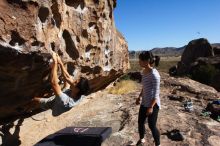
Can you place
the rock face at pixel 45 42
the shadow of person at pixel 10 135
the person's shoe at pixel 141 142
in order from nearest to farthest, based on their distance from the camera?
the rock face at pixel 45 42 → the person's shoe at pixel 141 142 → the shadow of person at pixel 10 135

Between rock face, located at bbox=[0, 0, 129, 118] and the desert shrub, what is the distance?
18066 millimetres

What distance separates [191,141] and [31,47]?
3.58 metres

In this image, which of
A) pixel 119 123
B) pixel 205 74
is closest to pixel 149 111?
pixel 119 123

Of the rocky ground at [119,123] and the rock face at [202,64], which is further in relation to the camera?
the rock face at [202,64]

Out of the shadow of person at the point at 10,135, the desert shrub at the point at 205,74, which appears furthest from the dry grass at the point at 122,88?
the desert shrub at the point at 205,74

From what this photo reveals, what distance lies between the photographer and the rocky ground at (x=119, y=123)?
25.1 feet

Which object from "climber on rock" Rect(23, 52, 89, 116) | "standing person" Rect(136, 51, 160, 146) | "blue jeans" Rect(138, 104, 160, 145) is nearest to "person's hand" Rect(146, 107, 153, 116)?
"standing person" Rect(136, 51, 160, 146)

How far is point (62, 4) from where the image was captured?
23.1 feet

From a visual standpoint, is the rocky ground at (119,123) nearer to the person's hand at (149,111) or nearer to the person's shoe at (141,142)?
the person's shoe at (141,142)

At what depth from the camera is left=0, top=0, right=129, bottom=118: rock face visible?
5.76m

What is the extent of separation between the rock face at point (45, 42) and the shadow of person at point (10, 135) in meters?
0.25

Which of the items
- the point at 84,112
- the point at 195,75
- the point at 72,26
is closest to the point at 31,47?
the point at 72,26

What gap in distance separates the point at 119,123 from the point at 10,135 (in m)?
2.46

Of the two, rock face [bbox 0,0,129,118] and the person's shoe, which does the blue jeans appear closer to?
the person's shoe
